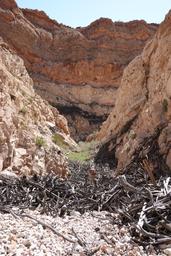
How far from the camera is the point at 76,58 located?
155 feet

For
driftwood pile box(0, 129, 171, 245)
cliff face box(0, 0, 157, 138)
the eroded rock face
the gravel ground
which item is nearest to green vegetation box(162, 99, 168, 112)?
the eroded rock face

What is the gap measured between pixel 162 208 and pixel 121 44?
45936mm

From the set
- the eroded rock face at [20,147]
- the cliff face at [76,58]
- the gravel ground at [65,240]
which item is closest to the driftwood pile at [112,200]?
the gravel ground at [65,240]

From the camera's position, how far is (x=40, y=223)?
4.73m

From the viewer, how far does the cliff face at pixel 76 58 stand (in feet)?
145

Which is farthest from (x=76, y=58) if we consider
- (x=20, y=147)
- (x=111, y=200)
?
(x=111, y=200)

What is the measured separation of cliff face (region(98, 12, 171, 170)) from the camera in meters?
12.6

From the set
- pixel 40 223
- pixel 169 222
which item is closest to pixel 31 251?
pixel 40 223

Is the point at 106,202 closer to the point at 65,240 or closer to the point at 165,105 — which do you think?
the point at 65,240

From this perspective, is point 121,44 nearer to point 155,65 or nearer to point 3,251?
point 155,65

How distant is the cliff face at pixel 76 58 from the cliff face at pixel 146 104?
22.4 meters

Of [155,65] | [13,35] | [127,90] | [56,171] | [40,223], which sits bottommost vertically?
[56,171]

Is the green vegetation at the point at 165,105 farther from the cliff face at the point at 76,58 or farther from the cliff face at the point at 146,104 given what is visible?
the cliff face at the point at 76,58

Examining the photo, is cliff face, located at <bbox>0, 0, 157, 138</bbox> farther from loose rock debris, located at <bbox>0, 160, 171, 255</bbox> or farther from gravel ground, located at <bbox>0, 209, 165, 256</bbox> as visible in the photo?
gravel ground, located at <bbox>0, 209, 165, 256</bbox>
